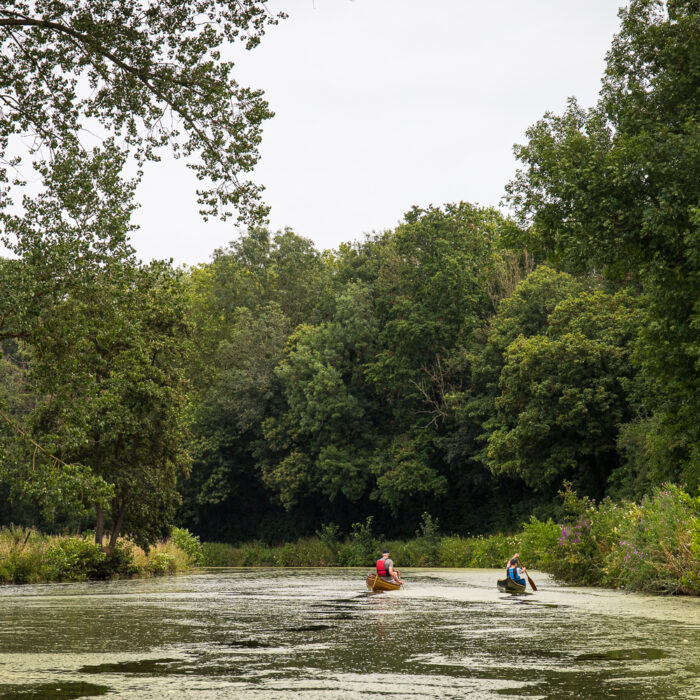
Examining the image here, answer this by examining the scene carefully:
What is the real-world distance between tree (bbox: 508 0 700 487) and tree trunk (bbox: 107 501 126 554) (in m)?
20.7

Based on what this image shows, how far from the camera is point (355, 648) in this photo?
1159cm

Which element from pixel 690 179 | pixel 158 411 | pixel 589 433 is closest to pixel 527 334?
pixel 589 433

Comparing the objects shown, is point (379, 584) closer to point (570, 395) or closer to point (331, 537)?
point (570, 395)

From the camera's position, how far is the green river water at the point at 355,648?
8.12 m

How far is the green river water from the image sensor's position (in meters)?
8.12

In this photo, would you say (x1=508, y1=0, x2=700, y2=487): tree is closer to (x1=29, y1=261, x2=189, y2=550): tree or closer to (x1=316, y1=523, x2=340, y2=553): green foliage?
(x1=29, y1=261, x2=189, y2=550): tree

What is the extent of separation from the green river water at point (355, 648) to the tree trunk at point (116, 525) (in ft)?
52.5

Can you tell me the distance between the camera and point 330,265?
8069cm

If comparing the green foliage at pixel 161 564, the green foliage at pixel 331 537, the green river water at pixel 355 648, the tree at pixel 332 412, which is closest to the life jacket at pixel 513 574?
the green river water at pixel 355 648

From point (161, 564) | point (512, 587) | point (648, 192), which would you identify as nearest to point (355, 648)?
point (512, 587)

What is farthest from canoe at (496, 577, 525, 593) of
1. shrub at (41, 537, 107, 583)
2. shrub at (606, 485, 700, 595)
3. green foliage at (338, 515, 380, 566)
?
green foliage at (338, 515, 380, 566)

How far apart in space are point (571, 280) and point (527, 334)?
386cm

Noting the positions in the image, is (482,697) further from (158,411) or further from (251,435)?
(251,435)

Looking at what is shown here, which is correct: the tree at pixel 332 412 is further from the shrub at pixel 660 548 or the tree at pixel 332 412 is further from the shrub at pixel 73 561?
the shrub at pixel 660 548
